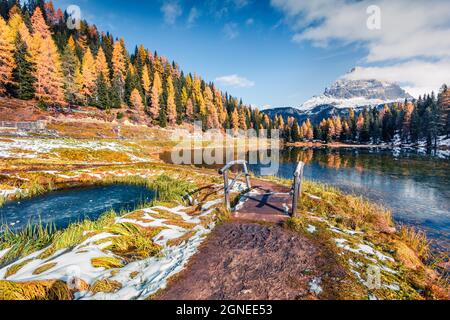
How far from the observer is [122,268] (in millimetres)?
5590

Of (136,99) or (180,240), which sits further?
(136,99)

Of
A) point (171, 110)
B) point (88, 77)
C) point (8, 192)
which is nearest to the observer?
point (8, 192)

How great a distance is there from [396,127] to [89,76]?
127m

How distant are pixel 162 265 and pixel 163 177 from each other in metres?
15.3

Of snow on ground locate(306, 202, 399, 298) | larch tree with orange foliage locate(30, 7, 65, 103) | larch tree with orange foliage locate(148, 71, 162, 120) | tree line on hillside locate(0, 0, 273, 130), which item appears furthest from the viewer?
larch tree with orange foliage locate(148, 71, 162, 120)

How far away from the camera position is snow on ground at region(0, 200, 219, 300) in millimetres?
4578

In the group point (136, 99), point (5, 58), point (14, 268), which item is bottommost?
point (14, 268)

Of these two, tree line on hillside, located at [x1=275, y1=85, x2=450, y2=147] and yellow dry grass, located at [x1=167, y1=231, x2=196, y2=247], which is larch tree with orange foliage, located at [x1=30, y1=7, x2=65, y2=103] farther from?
tree line on hillside, located at [x1=275, y1=85, x2=450, y2=147]

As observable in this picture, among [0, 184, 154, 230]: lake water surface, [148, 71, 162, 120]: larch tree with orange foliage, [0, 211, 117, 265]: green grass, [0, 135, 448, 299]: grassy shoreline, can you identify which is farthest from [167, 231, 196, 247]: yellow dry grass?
[148, 71, 162, 120]: larch tree with orange foliage

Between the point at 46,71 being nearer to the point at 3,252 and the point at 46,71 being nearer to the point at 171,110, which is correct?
the point at 171,110

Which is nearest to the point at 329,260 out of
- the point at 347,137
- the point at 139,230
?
the point at 139,230

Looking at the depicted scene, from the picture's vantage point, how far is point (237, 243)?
6.52 metres

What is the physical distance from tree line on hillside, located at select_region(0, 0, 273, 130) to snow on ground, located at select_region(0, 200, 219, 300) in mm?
61958

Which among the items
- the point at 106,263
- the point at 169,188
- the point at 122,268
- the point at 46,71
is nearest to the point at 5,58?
the point at 46,71
